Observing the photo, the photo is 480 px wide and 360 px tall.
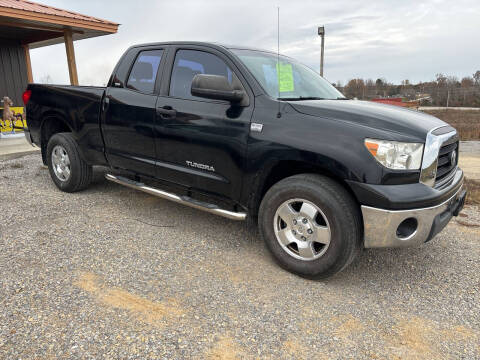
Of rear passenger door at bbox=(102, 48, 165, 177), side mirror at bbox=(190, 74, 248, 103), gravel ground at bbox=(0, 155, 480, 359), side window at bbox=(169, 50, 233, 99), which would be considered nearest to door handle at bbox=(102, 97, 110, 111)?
rear passenger door at bbox=(102, 48, 165, 177)

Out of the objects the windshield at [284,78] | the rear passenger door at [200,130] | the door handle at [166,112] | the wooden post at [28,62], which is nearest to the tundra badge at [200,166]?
the rear passenger door at [200,130]

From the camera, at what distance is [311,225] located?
289 cm

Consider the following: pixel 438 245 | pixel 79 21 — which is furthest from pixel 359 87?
pixel 438 245

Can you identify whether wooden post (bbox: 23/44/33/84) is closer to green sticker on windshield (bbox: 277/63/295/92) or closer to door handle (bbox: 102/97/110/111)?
door handle (bbox: 102/97/110/111)

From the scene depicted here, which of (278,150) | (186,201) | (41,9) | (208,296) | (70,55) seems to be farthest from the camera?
(70,55)

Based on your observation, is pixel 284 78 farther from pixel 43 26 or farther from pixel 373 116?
pixel 43 26

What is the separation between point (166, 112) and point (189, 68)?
0.50m

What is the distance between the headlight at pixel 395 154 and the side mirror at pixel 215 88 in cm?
117

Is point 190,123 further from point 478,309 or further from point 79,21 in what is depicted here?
point 79,21

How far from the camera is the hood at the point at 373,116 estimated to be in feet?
8.91

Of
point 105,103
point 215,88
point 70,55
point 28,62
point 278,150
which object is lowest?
point 278,150

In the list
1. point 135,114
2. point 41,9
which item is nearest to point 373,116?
point 135,114

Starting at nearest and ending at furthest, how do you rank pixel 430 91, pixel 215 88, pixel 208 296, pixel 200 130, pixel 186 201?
pixel 208 296
pixel 215 88
pixel 200 130
pixel 186 201
pixel 430 91

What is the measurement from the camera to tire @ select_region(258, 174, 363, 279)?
2.74 metres
